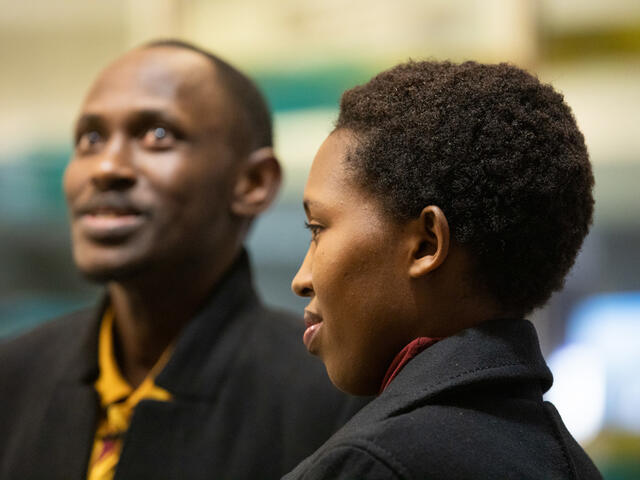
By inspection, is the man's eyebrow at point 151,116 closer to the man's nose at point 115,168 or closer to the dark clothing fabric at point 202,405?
the man's nose at point 115,168

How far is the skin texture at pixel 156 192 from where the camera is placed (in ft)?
4.13

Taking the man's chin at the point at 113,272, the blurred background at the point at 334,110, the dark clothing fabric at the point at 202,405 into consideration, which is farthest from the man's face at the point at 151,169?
the blurred background at the point at 334,110

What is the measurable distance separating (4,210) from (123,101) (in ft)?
5.78

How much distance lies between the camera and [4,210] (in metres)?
2.87

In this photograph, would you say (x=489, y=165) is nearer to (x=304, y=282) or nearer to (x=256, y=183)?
(x=304, y=282)

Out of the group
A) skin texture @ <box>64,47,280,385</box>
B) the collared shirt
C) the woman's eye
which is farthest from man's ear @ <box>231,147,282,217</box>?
the collared shirt

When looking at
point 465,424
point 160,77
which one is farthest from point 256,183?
point 465,424

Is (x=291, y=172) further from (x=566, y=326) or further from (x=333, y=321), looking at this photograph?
(x=333, y=321)

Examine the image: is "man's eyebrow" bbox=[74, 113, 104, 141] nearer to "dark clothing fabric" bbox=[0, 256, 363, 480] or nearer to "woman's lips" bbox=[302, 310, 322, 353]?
"dark clothing fabric" bbox=[0, 256, 363, 480]

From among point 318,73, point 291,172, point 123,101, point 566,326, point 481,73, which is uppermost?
point 481,73

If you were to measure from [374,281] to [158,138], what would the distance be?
23.9 inches

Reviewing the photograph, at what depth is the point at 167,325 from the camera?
1337 millimetres

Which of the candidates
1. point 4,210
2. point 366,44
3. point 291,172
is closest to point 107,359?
point 291,172

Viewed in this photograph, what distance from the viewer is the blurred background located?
2.14 metres
